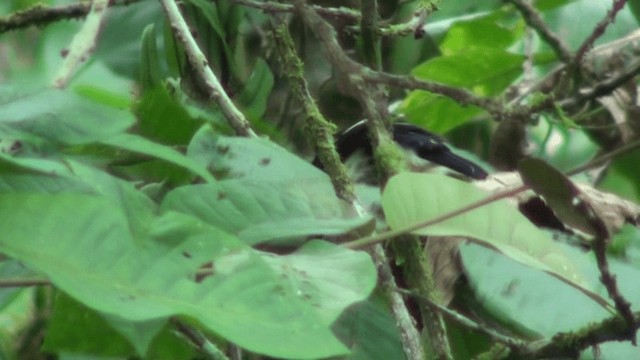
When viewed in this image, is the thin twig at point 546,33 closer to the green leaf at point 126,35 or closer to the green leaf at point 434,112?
the green leaf at point 434,112

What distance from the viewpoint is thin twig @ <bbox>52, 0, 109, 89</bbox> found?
0.59 meters

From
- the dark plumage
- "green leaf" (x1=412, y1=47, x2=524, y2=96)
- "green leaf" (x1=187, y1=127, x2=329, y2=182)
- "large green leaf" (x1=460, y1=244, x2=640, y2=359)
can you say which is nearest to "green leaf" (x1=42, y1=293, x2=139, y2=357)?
"green leaf" (x1=187, y1=127, x2=329, y2=182)

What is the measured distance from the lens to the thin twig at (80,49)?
1.93 ft

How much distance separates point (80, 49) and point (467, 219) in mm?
230

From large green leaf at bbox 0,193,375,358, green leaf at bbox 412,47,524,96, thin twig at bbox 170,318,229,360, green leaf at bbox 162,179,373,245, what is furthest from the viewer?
green leaf at bbox 412,47,524,96

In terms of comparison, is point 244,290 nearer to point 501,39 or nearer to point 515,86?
point 515,86

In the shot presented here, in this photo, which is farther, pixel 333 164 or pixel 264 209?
pixel 333 164

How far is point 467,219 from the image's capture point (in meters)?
0.56

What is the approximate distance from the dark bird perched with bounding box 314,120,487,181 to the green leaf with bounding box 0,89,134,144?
1.24 ft

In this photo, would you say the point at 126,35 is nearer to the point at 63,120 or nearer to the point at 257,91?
the point at 257,91

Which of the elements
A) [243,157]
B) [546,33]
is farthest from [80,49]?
[546,33]

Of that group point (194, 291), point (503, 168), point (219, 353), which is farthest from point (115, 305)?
point (503, 168)

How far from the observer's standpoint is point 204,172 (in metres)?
0.54

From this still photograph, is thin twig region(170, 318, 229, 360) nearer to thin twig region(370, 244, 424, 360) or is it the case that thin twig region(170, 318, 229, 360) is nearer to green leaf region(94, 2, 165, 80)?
thin twig region(370, 244, 424, 360)
